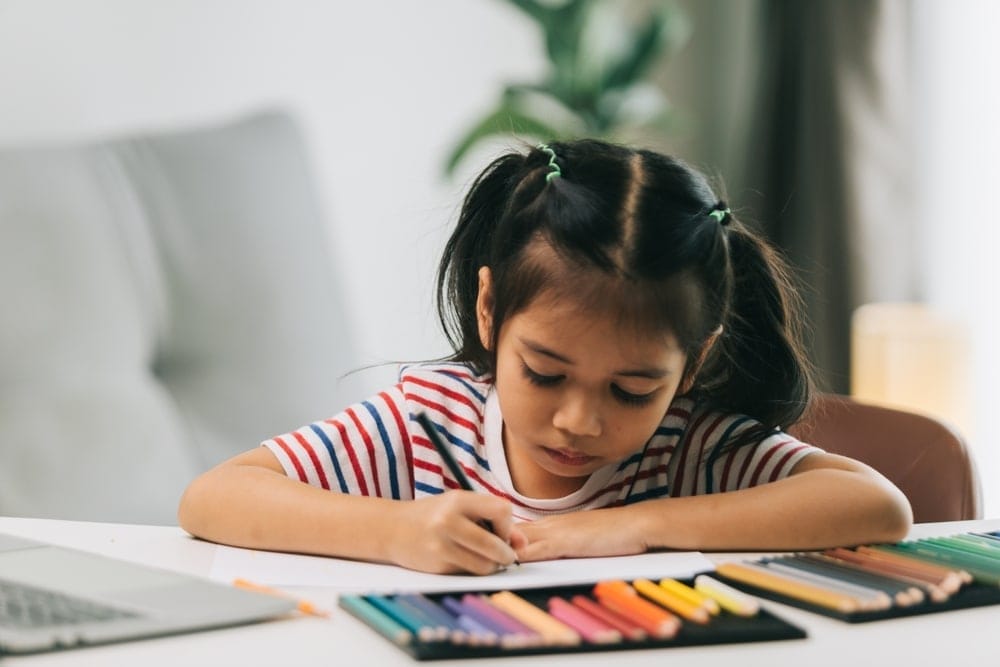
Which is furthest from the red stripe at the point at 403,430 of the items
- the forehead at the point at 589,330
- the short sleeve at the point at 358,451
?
the forehead at the point at 589,330

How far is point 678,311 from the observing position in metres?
0.97

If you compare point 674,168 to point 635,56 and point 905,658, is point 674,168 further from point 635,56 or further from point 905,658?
point 635,56

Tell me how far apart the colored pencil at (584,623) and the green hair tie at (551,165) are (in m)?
0.40

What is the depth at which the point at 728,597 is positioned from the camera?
733mm

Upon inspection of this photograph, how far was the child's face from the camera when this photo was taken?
939 millimetres

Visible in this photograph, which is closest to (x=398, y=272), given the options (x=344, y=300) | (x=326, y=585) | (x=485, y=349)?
(x=344, y=300)

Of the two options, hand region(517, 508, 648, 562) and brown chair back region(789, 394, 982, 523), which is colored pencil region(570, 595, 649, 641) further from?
brown chair back region(789, 394, 982, 523)

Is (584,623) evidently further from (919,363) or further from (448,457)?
(919,363)

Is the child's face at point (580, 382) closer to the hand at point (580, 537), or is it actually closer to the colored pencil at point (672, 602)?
the hand at point (580, 537)

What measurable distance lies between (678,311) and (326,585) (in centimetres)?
34

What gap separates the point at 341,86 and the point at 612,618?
5.88 ft

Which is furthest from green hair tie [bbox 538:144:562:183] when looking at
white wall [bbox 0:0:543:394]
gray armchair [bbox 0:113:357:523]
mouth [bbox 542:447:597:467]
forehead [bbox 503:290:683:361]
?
white wall [bbox 0:0:543:394]

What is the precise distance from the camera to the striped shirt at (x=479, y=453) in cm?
109

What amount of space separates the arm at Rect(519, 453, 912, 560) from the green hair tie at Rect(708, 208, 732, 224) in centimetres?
21
